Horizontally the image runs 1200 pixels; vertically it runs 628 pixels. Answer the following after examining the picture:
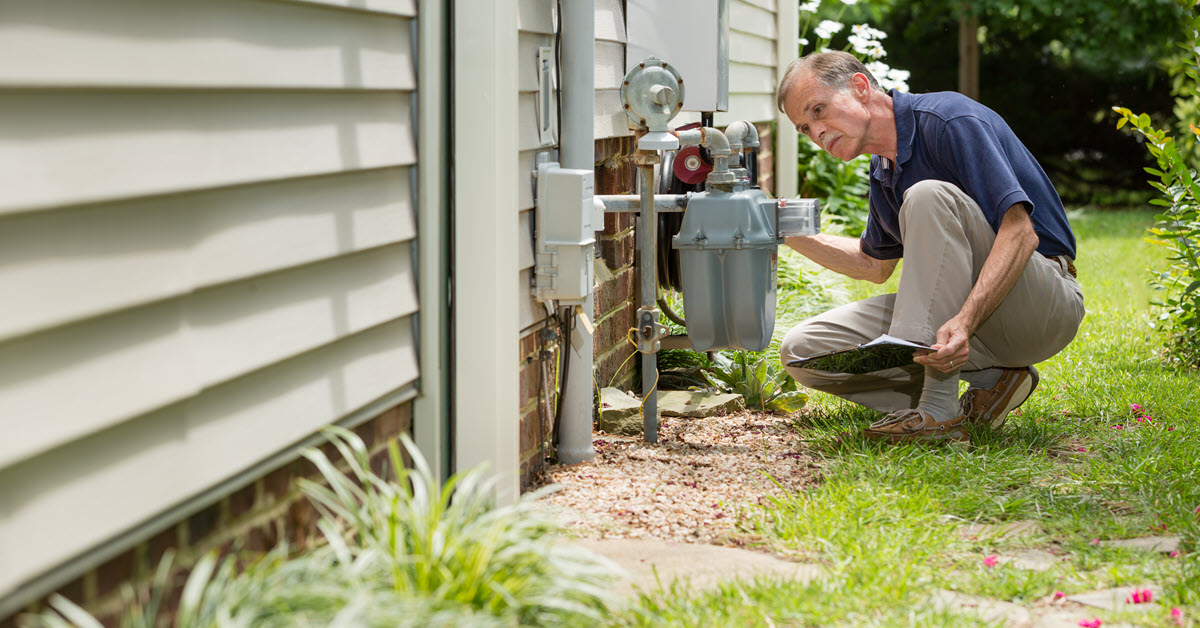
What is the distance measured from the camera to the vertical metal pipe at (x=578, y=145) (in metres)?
3.21

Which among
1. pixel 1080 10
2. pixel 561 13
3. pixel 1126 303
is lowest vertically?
pixel 1126 303

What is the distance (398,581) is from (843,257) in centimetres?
237

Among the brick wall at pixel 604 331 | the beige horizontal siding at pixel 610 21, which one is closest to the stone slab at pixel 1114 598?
the brick wall at pixel 604 331

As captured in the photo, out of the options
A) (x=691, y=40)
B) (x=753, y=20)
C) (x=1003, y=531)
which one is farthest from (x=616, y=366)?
(x=753, y=20)

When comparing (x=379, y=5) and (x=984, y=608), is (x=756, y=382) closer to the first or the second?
(x=984, y=608)

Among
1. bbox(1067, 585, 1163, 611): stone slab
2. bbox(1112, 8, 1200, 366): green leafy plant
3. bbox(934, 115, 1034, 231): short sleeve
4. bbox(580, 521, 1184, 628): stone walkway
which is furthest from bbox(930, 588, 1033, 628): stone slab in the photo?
bbox(1112, 8, 1200, 366): green leafy plant

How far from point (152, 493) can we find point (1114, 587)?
5.68 feet

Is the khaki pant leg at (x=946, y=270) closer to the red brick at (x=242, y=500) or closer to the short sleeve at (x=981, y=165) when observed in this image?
the short sleeve at (x=981, y=165)

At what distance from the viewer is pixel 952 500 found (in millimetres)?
2805

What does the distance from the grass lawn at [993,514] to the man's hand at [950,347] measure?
0.23 m

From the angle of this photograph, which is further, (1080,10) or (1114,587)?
(1080,10)

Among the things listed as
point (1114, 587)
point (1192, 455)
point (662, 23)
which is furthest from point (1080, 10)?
point (1114, 587)

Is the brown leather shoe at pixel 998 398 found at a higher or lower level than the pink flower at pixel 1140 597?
higher

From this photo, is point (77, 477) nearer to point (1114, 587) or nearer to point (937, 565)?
point (937, 565)
